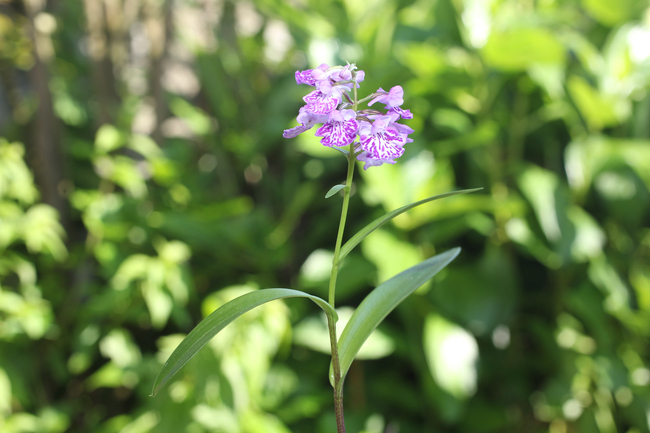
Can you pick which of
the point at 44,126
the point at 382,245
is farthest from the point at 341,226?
the point at 44,126

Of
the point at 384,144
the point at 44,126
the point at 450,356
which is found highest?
the point at 384,144

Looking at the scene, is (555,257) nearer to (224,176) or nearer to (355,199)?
(355,199)

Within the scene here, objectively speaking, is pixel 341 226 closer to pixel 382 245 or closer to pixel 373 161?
pixel 373 161

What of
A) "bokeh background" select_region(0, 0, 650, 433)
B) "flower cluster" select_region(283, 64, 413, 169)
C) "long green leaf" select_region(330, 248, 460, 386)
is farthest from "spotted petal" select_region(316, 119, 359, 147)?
"bokeh background" select_region(0, 0, 650, 433)

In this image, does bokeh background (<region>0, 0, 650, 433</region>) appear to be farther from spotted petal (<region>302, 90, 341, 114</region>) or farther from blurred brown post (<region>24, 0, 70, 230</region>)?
spotted petal (<region>302, 90, 341, 114</region>)

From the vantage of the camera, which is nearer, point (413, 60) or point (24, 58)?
point (413, 60)

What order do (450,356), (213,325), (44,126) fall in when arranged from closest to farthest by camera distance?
(213,325) → (450,356) → (44,126)

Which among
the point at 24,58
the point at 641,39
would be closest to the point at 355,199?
the point at 641,39
